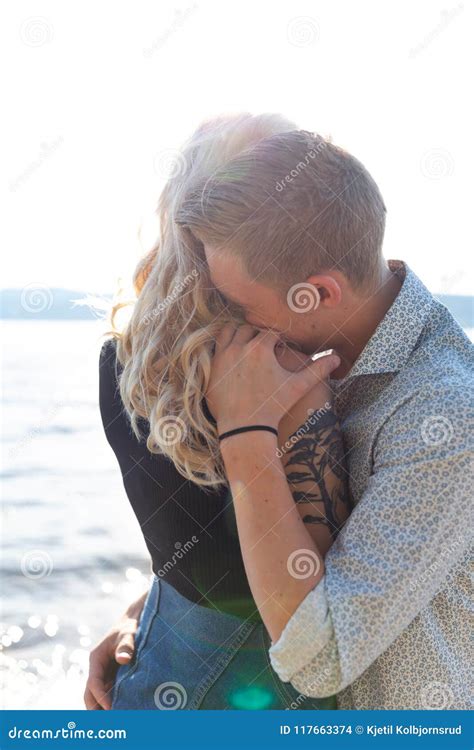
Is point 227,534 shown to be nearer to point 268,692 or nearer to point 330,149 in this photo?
point 268,692

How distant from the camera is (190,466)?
1688 mm

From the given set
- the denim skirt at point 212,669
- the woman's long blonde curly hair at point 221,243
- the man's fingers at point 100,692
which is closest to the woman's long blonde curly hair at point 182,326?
the woman's long blonde curly hair at point 221,243

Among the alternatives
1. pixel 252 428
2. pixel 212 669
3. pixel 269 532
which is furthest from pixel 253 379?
pixel 212 669

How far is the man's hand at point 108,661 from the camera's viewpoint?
1.94 metres

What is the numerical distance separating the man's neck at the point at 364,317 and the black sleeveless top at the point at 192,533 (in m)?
0.35

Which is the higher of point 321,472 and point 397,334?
point 397,334

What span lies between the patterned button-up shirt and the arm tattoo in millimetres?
61

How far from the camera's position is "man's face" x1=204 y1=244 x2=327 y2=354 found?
179cm

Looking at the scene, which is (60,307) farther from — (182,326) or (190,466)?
(190,466)

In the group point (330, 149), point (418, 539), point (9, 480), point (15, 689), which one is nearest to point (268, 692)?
point (418, 539)

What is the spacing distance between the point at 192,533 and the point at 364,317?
0.60 m

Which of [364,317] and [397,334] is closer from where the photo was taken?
[397,334]

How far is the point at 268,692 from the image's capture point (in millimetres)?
1693

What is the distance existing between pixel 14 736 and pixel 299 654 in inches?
38.6
